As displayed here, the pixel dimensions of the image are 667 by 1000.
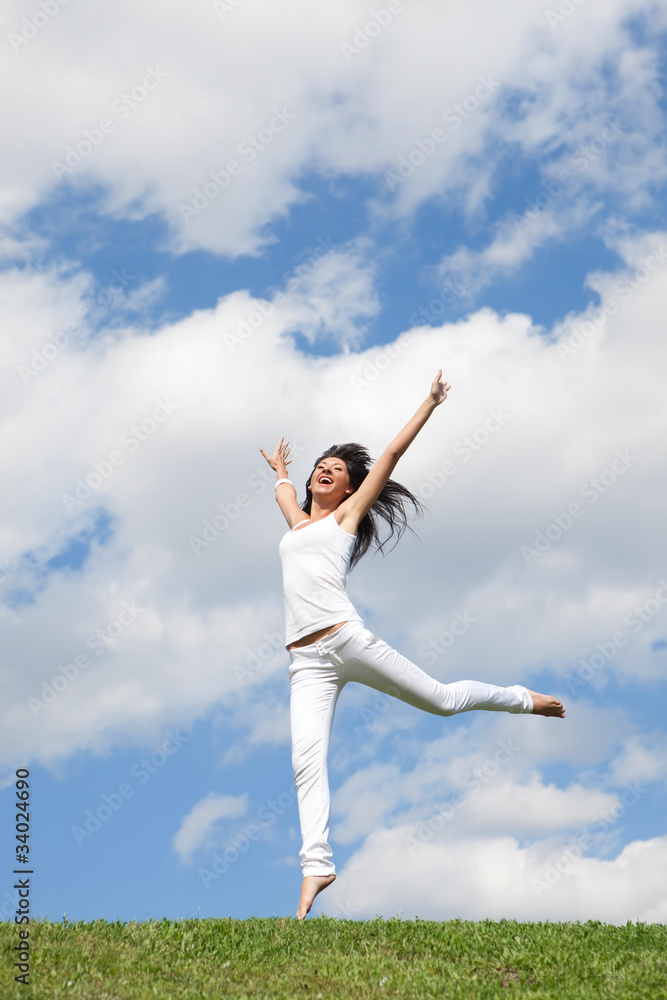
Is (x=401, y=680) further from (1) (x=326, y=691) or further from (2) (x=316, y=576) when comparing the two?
(2) (x=316, y=576)

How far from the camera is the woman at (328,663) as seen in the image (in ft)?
24.5

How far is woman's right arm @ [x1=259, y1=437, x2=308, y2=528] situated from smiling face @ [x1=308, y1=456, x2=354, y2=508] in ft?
0.85

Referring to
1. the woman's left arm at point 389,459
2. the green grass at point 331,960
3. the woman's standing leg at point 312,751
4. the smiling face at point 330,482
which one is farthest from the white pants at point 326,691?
A: the smiling face at point 330,482

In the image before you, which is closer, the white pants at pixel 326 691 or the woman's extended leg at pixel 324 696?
the woman's extended leg at pixel 324 696

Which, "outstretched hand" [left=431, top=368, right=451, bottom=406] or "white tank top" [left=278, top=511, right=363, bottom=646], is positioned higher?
"outstretched hand" [left=431, top=368, right=451, bottom=406]

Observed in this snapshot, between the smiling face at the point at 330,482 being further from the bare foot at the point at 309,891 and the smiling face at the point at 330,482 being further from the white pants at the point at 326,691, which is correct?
the bare foot at the point at 309,891

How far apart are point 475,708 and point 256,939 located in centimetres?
286

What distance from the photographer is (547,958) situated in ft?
21.9

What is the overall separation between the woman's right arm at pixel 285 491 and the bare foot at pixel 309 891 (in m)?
3.29

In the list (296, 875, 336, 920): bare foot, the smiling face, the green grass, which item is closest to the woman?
(296, 875, 336, 920): bare foot

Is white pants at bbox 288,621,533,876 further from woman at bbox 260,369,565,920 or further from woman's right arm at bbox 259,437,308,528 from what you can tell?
woman's right arm at bbox 259,437,308,528

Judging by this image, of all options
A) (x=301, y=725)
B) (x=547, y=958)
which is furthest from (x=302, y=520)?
(x=547, y=958)

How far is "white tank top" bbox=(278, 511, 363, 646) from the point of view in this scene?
7.81 metres

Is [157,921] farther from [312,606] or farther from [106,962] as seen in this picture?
[312,606]
